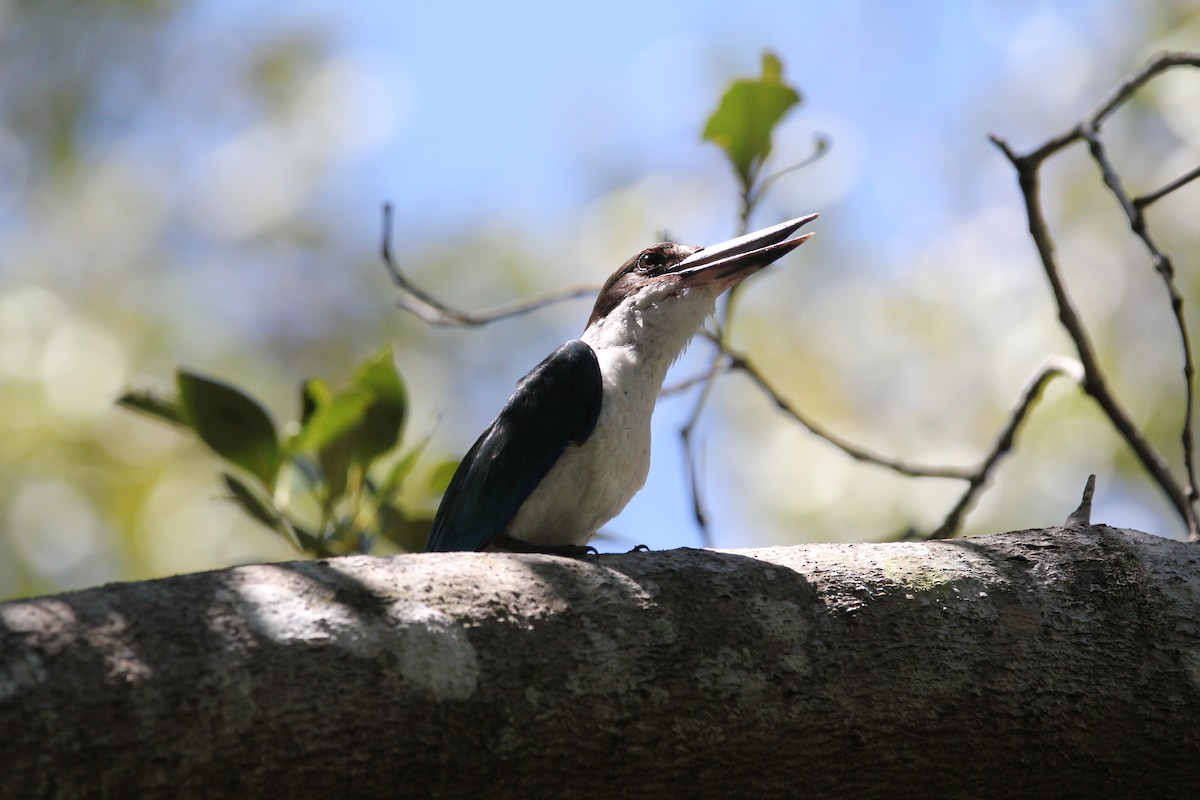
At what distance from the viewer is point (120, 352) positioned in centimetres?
972

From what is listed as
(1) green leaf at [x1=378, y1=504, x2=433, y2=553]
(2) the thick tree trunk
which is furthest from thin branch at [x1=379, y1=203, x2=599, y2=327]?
(2) the thick tree trunk

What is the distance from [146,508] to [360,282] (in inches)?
133

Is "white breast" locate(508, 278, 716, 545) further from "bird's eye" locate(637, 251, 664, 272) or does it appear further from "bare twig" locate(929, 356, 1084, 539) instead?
"bare twig" locate(929, 356, 1084, 539)

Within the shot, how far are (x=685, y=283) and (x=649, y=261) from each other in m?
0.30

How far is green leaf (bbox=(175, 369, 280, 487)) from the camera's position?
407 centimetres

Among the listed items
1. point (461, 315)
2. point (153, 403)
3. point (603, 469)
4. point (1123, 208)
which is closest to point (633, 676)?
point (603, 469)

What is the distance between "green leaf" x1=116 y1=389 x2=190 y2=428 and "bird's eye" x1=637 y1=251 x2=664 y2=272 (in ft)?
5.97

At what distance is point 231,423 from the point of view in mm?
4145

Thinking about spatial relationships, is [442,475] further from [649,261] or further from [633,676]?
[633,676]

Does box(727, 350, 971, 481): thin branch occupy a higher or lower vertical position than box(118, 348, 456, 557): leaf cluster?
higher

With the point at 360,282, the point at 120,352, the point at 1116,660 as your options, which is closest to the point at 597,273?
the point at 360,282

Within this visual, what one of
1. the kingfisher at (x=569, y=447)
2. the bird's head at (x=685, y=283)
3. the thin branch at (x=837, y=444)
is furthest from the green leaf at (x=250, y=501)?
the thin branch at (x=837, y=444)

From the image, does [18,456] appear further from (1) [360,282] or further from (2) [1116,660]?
(2) [1116,660]

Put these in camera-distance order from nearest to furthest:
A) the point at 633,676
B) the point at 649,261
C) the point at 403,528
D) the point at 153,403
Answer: the point at 633,676
the point at 153,403
the point at 403,528
the point at 649,261
